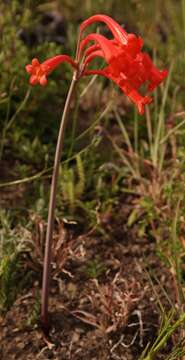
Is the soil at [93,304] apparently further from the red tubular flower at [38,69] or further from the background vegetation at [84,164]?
the red tubular flower at [38,69]

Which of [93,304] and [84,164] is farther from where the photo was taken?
[84,164]

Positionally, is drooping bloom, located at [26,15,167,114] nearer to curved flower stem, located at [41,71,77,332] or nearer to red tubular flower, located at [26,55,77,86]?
red tubular flower, located at [26,55,77,86]

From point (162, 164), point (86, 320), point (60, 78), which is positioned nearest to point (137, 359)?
point (86, 320)

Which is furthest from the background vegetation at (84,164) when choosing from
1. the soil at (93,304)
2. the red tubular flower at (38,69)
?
the red tubular flower at (38,69)

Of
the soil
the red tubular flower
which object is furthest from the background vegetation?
the red tubular flower

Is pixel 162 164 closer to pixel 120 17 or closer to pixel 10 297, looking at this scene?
pixel 10 297

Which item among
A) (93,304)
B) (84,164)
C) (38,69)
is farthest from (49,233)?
(84,164)

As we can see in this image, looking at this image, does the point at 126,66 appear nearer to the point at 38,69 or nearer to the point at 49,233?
the point at 38,69

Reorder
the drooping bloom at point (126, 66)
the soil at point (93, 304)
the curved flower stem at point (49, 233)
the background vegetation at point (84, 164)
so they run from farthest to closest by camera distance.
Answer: the background vegetation at point (84, 164) → the soil at point (93, 304) → the curved flower stem at point (49, 233) → the drooping bloom at point (126, 66)
